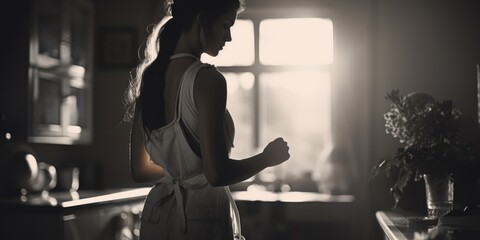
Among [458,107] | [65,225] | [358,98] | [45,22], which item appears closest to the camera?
[65,225]

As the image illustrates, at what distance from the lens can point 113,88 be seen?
5555 mm

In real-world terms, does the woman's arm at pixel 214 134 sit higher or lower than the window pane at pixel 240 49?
lower

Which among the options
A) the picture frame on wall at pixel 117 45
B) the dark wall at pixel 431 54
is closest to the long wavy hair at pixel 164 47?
the dark wall at pixel 431 54

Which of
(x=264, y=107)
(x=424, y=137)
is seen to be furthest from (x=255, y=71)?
(x=424, y=137)

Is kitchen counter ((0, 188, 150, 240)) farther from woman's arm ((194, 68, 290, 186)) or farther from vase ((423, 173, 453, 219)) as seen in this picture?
woman's arm ((194, 68, 290, 186))

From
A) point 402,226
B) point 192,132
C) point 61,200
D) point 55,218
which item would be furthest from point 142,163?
point 61,200

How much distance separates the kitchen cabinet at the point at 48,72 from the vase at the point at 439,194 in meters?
2.48

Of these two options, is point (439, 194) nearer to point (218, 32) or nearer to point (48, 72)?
point (218, 32)

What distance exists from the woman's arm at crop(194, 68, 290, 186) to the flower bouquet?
1.09m

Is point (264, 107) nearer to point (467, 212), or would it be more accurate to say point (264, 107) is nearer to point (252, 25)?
point (252, 25)

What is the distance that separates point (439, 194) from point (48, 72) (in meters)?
2.75

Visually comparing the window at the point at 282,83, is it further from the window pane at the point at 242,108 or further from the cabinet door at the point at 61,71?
the cabinet door at the point at 61,71

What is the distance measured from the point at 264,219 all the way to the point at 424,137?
94.2 inches

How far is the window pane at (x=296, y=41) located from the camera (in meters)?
5.43
